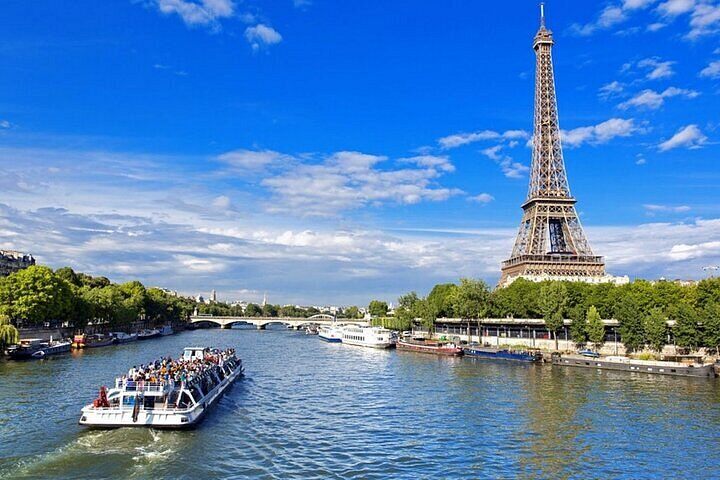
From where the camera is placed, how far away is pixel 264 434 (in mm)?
33781

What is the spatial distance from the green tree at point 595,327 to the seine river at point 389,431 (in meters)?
18.1

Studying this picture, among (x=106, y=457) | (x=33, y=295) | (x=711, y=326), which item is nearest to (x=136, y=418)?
(x=106, y=457)

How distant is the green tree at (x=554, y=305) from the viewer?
267 feet

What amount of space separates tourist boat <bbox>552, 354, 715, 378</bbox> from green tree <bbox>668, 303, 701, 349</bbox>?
6846 millimetres

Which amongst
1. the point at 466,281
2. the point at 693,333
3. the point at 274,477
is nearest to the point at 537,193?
the point at 466,281

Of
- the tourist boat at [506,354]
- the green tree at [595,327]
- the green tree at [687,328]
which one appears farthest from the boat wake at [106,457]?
the green tree at [595,327]

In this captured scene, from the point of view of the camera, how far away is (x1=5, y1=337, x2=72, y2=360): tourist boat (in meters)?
65.9

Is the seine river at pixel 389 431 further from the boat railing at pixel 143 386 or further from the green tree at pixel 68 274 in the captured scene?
the green tree at pixel 68 274

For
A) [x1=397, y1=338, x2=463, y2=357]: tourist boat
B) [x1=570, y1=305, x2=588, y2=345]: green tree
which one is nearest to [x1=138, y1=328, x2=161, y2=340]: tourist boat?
[x1=397, y1=338, x2=463, y2=357]: tourist boat

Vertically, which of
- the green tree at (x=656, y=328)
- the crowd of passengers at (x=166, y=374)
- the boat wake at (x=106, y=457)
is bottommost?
the boat wake at (x=106, y=457)

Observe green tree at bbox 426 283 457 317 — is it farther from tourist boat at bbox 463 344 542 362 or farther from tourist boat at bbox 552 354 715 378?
tourist boat at bbox 552 354 715 378

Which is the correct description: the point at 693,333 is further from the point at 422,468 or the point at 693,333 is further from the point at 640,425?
the point at 422,468

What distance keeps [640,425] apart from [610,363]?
3058cm

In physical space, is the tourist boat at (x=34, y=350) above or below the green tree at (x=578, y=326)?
below
